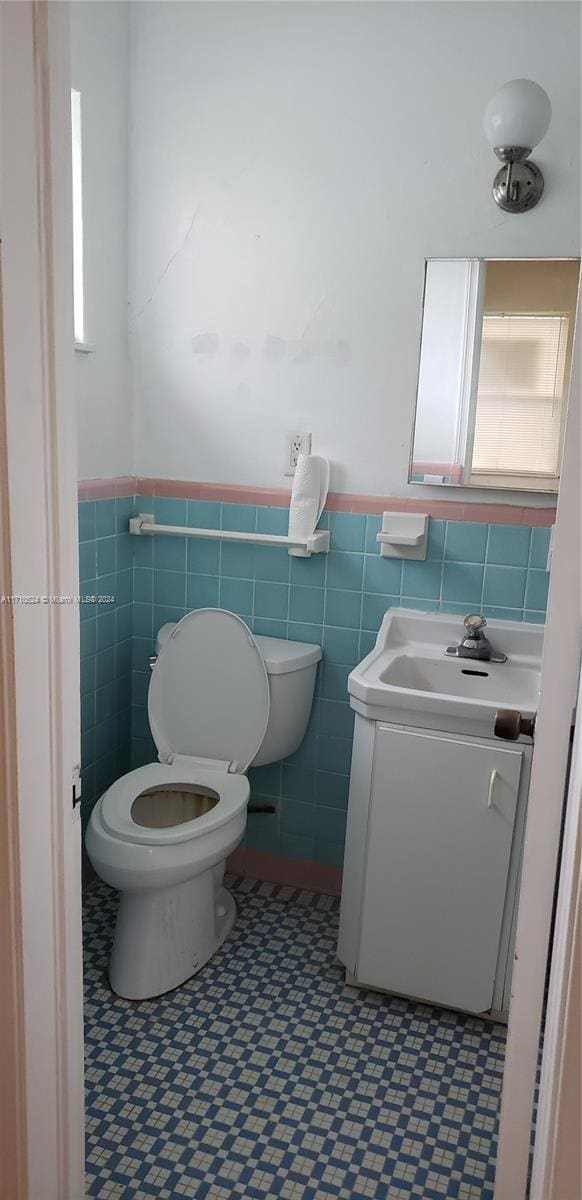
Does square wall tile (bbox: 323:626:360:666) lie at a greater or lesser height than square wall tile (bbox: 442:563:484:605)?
lesser

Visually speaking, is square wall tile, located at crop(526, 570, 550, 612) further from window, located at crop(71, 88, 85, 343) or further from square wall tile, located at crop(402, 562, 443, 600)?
window, located at crop(71, 88, 85, 343)

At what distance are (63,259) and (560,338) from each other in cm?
145

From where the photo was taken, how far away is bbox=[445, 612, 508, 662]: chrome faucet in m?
2.19

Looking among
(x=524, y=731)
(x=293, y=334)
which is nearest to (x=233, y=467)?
(x=293, y=334)

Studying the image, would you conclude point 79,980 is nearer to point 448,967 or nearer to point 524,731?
point 524,731

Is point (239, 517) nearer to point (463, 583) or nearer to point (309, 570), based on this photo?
point (309, 570)

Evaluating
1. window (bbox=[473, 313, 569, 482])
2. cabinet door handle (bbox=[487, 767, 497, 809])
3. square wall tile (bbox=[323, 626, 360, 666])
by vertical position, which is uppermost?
window (bbox=[473, 313, 569, 482])

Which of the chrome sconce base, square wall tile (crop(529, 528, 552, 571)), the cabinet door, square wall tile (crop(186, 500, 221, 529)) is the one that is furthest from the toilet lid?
the chrome sconce base

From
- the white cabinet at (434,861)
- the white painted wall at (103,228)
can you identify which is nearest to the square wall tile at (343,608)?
the white cabinet at (434,861)

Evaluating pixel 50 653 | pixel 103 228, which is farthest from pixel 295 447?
pixel 50 653

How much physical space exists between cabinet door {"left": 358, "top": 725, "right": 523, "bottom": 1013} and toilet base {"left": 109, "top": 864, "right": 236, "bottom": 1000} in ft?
1.41

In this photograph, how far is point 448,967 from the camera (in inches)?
80.6

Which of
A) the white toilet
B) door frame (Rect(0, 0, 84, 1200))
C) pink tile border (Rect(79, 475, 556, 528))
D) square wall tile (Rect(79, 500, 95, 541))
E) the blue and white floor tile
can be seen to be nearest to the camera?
door frame (Rect(0, 0, 84, 1200))

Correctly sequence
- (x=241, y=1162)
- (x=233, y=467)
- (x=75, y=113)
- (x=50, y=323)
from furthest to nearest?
1. (x=233, y=467)
2. (x=75, y=113)
3. (x=241, y=1162)
4. (x=50, y=323)
